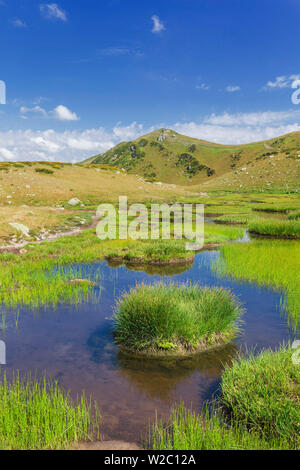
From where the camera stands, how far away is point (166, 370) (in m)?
9.09

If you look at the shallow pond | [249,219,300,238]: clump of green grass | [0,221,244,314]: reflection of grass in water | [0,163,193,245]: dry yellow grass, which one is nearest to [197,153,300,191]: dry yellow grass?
[0,163,193,245]: dry yellow grass

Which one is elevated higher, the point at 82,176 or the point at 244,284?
the point at 82,176

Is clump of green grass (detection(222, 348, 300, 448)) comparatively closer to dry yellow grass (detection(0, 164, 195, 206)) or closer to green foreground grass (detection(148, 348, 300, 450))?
green foreground grass (detection(148, 348, 300, 450))

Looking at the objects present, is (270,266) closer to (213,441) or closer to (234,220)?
(213,441)

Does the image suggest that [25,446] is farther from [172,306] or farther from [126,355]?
[172,306]

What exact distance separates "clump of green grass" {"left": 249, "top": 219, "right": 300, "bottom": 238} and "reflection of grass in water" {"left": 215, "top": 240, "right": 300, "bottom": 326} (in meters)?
2.94

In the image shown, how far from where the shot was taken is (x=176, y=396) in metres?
7.89

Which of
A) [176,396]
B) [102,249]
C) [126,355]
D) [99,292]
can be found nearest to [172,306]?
[126,355]

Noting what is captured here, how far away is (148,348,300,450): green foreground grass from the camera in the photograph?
5609 mm

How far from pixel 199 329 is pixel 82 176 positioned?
84.8m

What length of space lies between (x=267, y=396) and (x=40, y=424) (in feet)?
14.7

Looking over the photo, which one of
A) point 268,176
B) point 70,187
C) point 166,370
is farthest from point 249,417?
point 268,176

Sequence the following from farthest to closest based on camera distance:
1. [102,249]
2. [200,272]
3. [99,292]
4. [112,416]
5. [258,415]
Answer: [102,249] → [200,272] → [99,292] → [112,416] → [258,415]

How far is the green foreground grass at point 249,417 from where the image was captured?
5.61 meters
